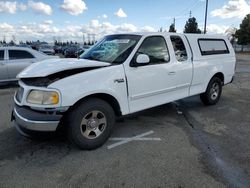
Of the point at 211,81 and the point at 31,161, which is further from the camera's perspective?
the point at 211,81

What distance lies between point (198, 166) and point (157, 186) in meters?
0.79

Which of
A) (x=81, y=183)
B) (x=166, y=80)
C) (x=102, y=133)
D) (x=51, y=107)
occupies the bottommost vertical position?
(x=81, y=183)

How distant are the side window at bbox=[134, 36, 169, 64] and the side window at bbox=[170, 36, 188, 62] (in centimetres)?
32

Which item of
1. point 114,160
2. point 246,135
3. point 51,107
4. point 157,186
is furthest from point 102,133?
point 246,135

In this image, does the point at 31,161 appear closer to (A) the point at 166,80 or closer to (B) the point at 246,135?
(A) the point at 166,80

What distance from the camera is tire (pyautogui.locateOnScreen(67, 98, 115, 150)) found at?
11.8 ft

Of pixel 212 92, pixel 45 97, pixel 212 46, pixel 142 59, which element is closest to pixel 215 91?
pixel 212 92

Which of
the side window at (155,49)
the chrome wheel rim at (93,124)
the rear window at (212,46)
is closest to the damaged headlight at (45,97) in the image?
the chrome wheel rim at (93,124)

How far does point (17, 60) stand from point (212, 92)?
24.2 ft

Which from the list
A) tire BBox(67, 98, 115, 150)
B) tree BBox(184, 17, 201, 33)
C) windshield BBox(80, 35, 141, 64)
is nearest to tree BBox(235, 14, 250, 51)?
tree BBox(184, 17, 201, 33)

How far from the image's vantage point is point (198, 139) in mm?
4348

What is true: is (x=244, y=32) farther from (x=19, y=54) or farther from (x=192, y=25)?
(x=19, y=54)

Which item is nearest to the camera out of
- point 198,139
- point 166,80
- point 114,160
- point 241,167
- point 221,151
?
point 241,167

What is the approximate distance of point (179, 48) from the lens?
17.4 feet
